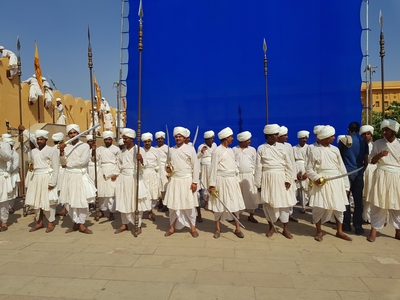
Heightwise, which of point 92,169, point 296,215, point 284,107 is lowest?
point 296,215

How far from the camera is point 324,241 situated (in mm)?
4707

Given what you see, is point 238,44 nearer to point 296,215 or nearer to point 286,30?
point 286,30

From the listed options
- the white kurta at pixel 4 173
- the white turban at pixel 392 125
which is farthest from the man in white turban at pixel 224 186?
the white kurta at pixel 4 173

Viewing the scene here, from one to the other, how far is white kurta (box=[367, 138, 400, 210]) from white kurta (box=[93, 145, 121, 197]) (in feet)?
15.9


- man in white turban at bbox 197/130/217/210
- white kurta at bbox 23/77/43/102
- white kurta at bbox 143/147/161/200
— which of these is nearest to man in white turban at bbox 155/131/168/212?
white kurta at bbox 143/147/161/200

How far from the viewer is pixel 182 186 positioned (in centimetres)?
507

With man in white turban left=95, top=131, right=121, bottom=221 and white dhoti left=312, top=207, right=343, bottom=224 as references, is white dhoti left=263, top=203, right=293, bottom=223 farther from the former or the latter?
man in white turban left=95, top=131, right=121, bottom=221

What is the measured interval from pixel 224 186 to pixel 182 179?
717 mm

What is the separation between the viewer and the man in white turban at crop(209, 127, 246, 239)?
5016 mm

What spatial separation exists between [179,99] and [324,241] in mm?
5511

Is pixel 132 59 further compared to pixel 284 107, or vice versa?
pixel 132 59

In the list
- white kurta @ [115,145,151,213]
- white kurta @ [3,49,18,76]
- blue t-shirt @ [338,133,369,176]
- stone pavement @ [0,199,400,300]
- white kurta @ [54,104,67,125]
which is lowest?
stone pavement @ [0,199,400,300]

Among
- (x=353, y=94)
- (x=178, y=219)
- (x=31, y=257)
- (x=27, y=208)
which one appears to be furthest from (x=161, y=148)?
(x=353, y=94)

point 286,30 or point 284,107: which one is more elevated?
point 286,30
